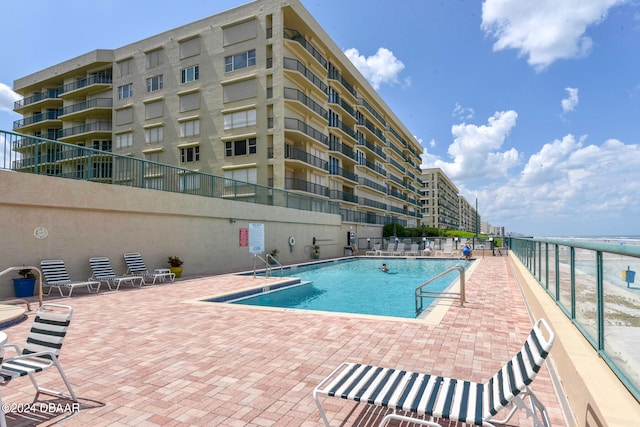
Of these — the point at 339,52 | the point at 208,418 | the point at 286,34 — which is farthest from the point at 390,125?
the point at 208,418

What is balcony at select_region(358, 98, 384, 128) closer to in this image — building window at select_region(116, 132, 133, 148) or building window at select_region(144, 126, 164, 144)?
building window at select_region(144, 126, 164, 144)

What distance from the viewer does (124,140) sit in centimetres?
3503

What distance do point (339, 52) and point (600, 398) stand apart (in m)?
38.7

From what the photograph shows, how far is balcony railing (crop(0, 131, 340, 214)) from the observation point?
35.2ft

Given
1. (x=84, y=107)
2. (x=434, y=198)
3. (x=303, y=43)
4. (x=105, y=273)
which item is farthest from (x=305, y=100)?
(x=434, y=198)

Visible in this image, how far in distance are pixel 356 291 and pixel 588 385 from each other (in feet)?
36.8

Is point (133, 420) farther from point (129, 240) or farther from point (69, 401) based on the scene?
point (129, 240)

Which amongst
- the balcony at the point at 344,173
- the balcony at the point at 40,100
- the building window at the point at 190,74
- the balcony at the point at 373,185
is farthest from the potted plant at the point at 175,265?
the balcony at the point at 40,100

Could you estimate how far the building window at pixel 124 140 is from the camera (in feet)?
113

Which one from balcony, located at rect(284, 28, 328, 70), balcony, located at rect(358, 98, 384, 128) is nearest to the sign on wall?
balcony, located at rect(284, 28, 328, 70)

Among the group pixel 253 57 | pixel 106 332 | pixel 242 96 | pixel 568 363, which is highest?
pixel 253 57

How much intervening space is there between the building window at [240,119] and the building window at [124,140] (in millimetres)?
11202

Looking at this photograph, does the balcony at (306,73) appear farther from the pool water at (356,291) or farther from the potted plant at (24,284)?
the potted plant at (24,284)

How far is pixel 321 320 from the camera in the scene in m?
6.80
